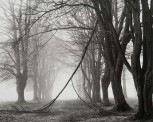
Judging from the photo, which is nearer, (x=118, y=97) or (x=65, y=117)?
(x=65, y=117)

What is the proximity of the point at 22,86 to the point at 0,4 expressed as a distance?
844 centimetres

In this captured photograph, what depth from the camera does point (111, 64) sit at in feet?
41.2

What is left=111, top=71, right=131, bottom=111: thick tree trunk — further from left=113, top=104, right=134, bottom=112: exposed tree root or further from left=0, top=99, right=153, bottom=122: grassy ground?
left=0, top=99, right=153, bottom=122: grassy ground

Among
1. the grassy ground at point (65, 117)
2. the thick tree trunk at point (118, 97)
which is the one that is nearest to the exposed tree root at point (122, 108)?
the thick tree trunk at point (118, 97)

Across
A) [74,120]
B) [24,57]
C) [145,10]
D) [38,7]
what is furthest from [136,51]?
[24,57]

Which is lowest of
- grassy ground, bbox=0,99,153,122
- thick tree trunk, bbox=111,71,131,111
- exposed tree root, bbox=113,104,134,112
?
grassy ground, bbox=0,99,153,122

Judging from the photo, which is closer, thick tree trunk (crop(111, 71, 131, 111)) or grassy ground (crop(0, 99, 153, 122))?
grassy ground (crop(0, 99, 153, 122))

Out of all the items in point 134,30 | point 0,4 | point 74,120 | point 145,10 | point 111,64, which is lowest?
point 74,120

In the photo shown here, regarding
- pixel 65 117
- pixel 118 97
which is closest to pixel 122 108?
pixel 118 97

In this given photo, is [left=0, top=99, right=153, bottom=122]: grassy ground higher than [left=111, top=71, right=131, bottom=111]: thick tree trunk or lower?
lower

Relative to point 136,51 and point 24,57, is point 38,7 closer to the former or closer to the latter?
point 136,51

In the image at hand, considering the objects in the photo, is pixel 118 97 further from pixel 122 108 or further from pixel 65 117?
pixel 65 117

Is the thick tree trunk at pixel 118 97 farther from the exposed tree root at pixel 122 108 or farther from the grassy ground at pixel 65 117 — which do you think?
the grassy ground at pixel 65 117

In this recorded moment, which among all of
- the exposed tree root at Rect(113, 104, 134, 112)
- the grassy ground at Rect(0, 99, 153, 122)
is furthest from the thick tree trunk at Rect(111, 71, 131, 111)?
the grassy ground at Rect(0, 99, 153, 122)
